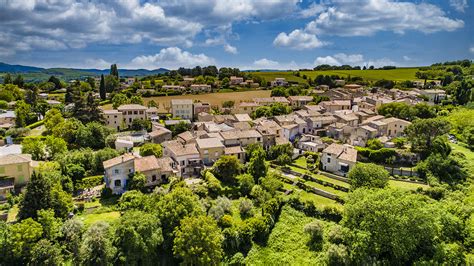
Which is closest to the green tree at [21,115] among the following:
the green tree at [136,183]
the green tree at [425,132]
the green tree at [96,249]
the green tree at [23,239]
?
the green tree at [136,183]

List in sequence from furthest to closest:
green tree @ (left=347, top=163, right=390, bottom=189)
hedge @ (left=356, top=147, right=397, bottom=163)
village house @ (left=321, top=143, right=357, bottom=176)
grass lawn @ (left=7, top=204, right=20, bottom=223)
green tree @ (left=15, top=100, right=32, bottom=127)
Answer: green tree @ (left=15, top=100, right=32, bottom=127), hedge @ (left=356, top=147, right=397, bottom=163), village house @ (left=321, top=143, right=357, bottom=176), green tree @ (left=347, top=163, right=390, bottom=189), grass lawn @ (left=7, top=204, right=20, bottom=223)

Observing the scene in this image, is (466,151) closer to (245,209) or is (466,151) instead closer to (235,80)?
(245,209)

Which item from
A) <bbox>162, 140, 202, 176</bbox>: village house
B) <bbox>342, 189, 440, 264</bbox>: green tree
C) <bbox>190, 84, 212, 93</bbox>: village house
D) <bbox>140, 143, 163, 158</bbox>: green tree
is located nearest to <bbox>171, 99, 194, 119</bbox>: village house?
<bbox>140, 143, 163, 158</bbox>: green tree

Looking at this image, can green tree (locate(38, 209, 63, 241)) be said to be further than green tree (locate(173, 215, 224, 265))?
Yes

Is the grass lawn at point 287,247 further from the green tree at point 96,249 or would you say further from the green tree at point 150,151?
the green tree at point 150,151

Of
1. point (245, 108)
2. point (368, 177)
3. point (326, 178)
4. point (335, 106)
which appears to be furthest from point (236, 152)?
point (335, 106)

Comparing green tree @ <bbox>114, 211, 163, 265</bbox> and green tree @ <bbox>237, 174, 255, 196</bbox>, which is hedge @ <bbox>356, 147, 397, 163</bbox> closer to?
green tree @ <bbox>237, 174, 255, 196</bbox>
